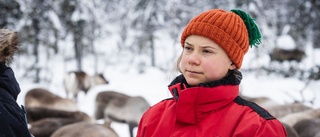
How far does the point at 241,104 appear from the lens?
5.69 feet

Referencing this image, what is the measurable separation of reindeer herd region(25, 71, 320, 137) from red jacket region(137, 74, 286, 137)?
127 inches

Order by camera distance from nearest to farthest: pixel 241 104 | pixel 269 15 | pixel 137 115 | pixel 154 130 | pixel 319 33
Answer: pixel 241 104 < pixel 154 130 < pixel 137 115 < pixel 319 33 < pixel 269 15

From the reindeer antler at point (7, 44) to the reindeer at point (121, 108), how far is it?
7.45m

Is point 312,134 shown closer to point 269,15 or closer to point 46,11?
point 46,11

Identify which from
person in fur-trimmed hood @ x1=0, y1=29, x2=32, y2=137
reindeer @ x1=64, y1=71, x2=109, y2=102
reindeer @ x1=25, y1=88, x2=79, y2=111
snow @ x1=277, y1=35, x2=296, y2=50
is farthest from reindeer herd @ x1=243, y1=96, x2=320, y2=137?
snow @ x1=277, y1=35, x2=296, y2=50

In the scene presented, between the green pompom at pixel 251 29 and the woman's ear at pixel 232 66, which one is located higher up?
the green pompom at pixel 251 29

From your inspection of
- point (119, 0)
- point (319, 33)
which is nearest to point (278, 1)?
point (319, 33)

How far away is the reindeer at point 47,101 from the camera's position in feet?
33.0

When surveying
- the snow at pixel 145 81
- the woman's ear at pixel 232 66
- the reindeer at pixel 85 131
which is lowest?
the snow at pixel 145 81

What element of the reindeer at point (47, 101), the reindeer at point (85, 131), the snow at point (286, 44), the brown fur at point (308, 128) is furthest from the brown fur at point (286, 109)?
the snow at point (286, 44)

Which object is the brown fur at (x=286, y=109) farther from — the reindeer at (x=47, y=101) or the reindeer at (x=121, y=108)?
the reindeer at (x=47, y=101)

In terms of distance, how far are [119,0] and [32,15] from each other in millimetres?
10417

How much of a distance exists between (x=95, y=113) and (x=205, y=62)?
9.77 meters

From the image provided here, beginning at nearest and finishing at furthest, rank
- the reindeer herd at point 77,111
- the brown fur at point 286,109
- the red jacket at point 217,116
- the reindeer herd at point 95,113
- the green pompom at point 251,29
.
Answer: the red jacket at point 217,116
the green pompom at point 251,29
the reindeer herd at point 77,111
the reindeer herd at point 95,113
the brown fur at point 286,109
